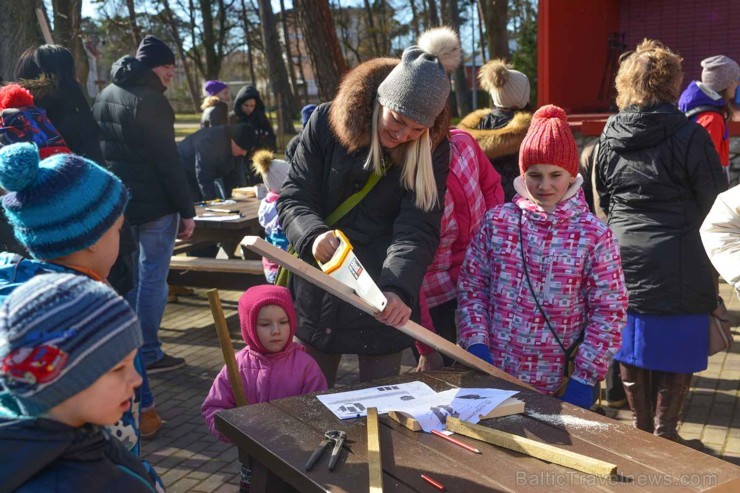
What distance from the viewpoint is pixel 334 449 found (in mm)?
2066

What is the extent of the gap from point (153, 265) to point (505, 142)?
2292mm

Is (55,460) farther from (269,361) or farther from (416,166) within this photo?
(416,166)

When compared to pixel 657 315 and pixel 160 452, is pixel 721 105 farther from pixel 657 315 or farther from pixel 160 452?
pixel 160 452

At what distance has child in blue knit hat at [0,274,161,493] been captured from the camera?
4.76 feet

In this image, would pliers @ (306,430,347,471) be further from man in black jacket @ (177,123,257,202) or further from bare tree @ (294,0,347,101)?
bare tree @ (294,0,347,101)

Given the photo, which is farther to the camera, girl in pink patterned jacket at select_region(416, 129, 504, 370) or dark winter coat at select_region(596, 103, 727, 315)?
dark winter coat at select_region(596, 103, 727, 315)

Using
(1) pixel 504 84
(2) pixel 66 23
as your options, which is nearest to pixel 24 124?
(1) pixel 504 84

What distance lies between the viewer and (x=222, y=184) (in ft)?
27.6

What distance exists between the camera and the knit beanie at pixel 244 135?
27.2ft

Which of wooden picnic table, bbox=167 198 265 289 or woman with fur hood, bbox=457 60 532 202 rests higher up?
woman with fur hood, bbox=457 60 532 202

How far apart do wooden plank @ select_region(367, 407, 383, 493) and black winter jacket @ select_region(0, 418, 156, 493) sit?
0.55m

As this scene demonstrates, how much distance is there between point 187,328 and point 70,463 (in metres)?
5.23

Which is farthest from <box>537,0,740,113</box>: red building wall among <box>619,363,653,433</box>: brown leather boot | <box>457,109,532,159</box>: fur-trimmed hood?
<box>619,363,653,433</box>: brown leather boot

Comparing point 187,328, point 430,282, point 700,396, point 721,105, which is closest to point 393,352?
point 430,282
